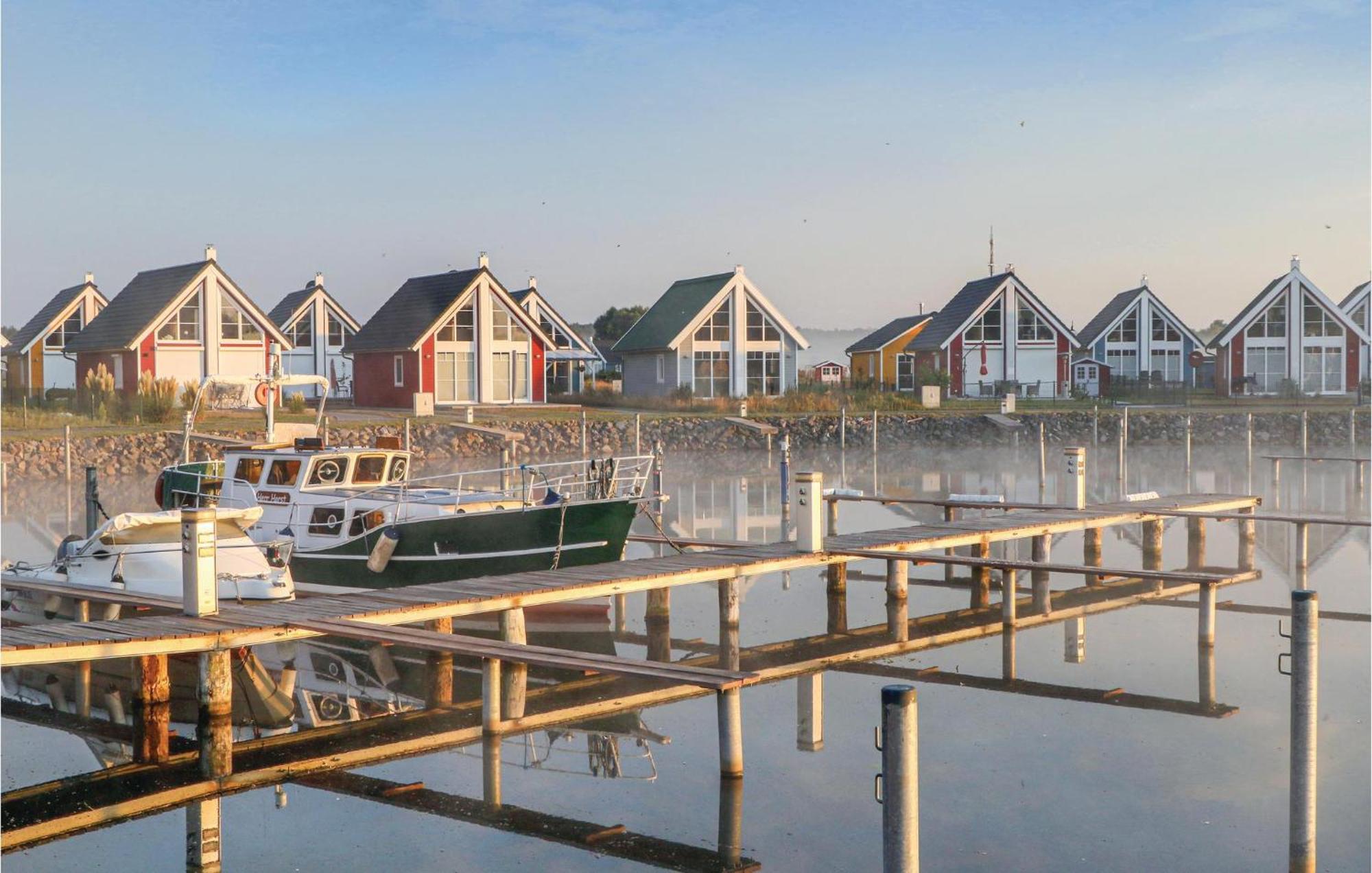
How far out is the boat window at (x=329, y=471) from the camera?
19.5 m

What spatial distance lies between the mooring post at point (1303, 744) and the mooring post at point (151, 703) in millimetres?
9130

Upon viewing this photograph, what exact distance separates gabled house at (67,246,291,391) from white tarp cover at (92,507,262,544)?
112ft

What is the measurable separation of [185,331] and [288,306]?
17727 mm

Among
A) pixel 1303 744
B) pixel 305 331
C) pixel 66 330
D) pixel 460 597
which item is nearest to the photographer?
pixel 1303 744

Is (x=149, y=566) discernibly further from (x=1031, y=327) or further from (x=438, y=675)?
(x=1031, y=327)

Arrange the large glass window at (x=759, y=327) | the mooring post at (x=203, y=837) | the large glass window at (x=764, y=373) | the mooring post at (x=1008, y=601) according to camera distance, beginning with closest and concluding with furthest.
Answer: the mooring post at (x=203, y=837)
the mooring post at (x=1008, y=601)
the large glass window at (x=759, y=327)
the large glass window at (x=764, y=373)

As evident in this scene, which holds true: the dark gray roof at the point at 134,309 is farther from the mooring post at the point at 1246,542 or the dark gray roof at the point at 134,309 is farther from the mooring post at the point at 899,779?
the mooring post at the point at 899,779

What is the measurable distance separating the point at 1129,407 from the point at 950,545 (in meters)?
43.2

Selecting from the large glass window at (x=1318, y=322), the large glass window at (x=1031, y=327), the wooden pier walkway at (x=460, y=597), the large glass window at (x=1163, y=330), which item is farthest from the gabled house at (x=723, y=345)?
the wooden pier walkway at (x=460, y=597)

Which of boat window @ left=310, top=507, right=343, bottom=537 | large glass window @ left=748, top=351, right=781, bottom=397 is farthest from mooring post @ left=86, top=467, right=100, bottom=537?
large glass window @ left=748, top=351, right=781, bottom=397

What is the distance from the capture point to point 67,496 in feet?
110

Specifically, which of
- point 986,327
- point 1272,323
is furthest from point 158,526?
point 1272,323

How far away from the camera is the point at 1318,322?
64.2 meters

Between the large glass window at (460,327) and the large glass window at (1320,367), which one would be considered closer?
the large glass window at (460,327)
